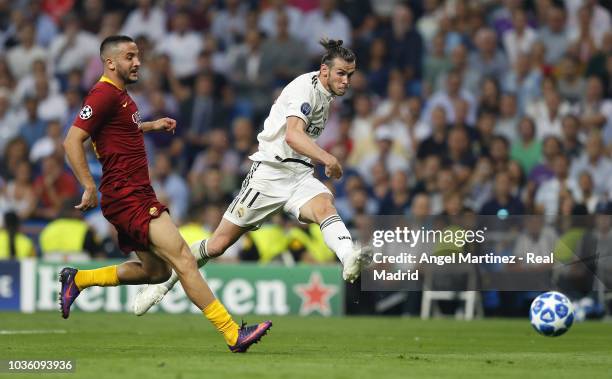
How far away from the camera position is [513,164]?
67.3 ft

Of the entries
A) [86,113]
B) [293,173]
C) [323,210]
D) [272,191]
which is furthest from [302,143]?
[86,113]

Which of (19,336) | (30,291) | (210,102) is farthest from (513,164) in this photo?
(19,336)

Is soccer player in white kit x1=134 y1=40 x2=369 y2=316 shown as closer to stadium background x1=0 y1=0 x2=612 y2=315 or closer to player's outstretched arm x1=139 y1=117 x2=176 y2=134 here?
player's outstretched arm x1=139 y1=117 x2=176 y2=134

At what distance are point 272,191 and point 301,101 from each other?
1.08 metres

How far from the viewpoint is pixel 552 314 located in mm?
12453

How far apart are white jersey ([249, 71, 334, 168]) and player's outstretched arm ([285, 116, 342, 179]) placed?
0.09 metres

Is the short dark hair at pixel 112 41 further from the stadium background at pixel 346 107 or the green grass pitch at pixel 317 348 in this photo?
the stadium background at pixel 346 107

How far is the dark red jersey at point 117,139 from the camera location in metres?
10.7

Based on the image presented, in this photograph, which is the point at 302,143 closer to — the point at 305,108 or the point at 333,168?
the point at 305,108

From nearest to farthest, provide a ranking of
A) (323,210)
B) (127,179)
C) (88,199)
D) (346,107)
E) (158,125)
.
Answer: (88,199)
(127,179)
(158,125)
(323,210)
(346,107)

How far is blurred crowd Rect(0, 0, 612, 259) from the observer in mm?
20688

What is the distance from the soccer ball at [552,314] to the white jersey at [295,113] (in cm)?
266

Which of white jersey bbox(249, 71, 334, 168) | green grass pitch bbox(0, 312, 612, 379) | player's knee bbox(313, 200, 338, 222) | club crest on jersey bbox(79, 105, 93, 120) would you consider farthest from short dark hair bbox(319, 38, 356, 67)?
green grass pitch bbox(0, 312, 612, 379)

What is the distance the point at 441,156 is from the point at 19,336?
9612 mm
